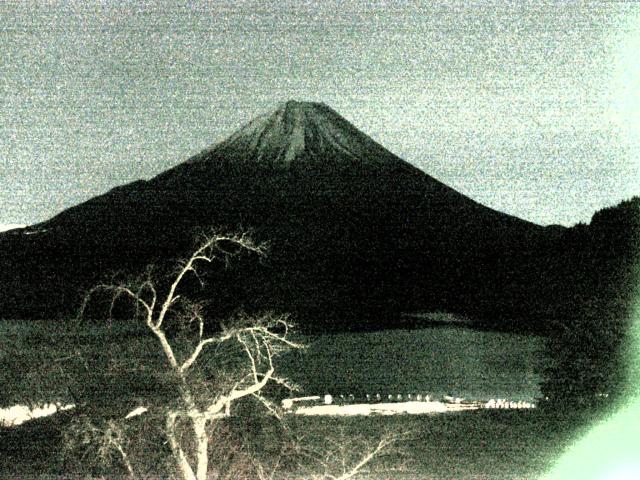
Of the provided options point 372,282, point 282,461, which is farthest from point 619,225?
point 372,282

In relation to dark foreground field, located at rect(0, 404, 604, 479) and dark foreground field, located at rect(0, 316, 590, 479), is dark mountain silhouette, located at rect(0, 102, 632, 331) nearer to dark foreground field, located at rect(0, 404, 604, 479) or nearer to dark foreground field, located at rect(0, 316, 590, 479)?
dark foreground field, located at rect(0, 316, 590, 479)

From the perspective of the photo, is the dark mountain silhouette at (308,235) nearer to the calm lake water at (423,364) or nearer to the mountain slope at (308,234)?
the mountain slope at (308,234)

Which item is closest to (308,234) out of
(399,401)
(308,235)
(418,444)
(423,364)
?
(308,235)

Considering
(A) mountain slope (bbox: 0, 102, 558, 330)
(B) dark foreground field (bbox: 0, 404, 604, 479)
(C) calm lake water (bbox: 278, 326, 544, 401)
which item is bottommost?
(A) mountain slope (bbox: 0, 102, 558, 330)

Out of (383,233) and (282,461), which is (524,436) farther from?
(383,233)

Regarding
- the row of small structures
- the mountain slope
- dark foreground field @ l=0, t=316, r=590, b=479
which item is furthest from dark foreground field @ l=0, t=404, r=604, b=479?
the mountain slope

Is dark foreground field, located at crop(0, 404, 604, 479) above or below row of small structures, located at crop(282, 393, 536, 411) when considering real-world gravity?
above

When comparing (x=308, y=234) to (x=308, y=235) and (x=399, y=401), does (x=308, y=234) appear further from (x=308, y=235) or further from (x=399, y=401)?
(x=399, y=401)
